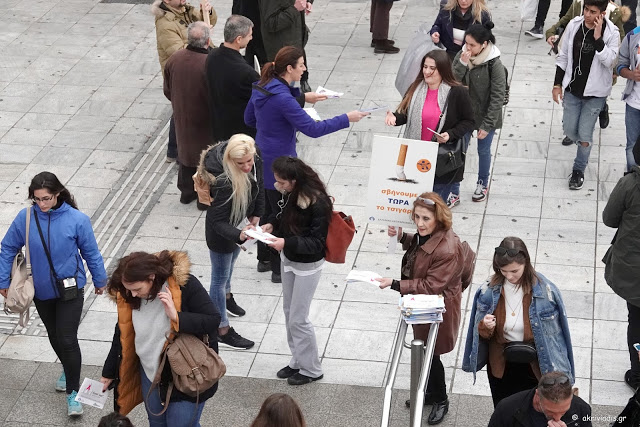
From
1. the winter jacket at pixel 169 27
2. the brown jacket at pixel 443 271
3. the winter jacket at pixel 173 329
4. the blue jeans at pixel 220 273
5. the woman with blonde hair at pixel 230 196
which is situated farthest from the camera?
the winter jacket at pixel 169 27

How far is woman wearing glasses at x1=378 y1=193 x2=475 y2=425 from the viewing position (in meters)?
7.20

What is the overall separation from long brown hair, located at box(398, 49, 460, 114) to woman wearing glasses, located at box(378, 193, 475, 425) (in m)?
2.06

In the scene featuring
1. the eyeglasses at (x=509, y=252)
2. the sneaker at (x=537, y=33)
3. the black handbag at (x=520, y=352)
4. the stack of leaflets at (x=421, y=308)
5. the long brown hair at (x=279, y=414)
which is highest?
the long brown hair at (x=279, y=414)

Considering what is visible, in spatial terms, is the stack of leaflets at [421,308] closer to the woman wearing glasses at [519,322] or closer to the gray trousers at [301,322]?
the woman wearing glasses at [519,322]

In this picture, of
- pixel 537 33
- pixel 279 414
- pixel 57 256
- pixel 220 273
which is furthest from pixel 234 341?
pixel 537 33

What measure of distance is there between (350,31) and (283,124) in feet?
19.8

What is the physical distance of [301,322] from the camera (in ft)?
26.7

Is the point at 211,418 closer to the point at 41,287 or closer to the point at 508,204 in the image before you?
the point at 41,287

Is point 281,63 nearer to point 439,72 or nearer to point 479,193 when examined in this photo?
point 439,72

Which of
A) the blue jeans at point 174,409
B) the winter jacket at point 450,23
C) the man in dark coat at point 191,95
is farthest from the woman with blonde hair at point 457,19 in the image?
the blue jeans at point 174,409

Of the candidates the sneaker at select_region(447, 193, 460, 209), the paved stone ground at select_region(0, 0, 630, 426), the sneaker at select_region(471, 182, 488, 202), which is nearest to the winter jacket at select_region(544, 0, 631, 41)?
the paved stone ground at select_region(0, 0, 630, 426)

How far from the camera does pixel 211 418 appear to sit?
8.00 m

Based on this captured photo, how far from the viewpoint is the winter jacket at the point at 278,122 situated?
9195mm

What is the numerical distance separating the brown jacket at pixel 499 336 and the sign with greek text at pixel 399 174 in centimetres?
127
